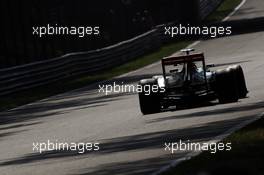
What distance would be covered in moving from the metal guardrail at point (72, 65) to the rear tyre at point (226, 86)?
37.2 feet

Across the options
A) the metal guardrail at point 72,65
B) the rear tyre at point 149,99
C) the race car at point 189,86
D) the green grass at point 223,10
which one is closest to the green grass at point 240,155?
the race car at point 189,86

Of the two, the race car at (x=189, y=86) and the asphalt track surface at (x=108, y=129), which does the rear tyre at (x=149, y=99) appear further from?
the asphalt track surface at (x=108, y=129)

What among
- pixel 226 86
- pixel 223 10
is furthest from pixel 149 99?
pixel 223 10

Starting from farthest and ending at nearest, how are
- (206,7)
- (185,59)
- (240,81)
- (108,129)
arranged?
(206,7) → (240,81) → (185,59) → (108,129)

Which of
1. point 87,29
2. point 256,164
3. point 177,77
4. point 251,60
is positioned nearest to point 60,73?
point 251,60

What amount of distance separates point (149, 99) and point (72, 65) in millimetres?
16002

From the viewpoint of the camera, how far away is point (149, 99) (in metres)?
16.0

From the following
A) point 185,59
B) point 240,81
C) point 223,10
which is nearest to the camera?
point 185,59

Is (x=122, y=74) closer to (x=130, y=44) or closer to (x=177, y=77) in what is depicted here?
(x=130, y=44)

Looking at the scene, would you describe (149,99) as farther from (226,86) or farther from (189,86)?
(226,86)

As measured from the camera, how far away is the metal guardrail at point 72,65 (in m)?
27.0

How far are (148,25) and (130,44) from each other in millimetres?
12890

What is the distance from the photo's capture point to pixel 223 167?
4.55 metres

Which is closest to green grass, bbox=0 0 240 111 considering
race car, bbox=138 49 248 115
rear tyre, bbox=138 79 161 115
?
rear tyre, bbox=138 79 161 115
